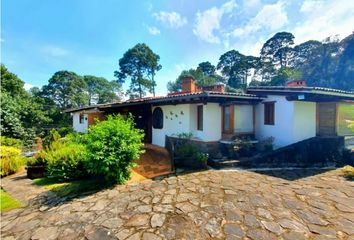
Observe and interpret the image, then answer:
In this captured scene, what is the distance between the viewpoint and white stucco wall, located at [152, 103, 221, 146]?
1048 cm

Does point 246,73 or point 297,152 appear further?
point 246,73

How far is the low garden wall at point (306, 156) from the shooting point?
30.0 feet

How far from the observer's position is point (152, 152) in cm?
1235

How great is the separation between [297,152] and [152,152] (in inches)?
296

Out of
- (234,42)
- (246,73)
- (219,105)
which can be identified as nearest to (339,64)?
(246,73)

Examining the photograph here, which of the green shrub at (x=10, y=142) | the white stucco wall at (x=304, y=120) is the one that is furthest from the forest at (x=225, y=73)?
the white stucco wall at (x=304, y=120)

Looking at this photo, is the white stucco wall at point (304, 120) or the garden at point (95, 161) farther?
the white stucco wall at point (304, 120)

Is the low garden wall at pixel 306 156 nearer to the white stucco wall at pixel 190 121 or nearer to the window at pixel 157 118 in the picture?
the white stucco wall at pixel 190 121

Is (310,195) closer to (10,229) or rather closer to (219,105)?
(219,105)

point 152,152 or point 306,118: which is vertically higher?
point 306,118

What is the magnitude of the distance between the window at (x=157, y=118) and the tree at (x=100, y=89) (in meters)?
37.5

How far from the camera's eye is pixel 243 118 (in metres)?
11.2

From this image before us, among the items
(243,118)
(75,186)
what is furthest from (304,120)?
(75,186)

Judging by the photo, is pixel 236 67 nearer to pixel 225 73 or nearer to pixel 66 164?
pixel 225 73
